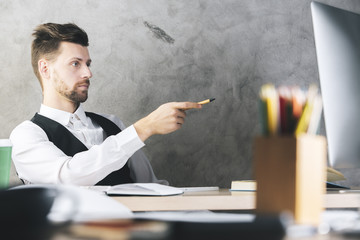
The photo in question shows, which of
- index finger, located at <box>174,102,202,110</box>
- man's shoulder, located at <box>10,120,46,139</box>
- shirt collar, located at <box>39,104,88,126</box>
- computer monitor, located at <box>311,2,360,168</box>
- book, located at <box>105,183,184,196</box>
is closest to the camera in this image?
computer monitor, located at <box>311,2,360,168</box>

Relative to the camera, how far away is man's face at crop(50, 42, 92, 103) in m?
1.98

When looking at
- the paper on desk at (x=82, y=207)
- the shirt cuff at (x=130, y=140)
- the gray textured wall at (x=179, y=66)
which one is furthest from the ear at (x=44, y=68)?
the paper on desk at (x=82, y=207)

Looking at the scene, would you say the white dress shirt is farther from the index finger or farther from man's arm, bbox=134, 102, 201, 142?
the index finger

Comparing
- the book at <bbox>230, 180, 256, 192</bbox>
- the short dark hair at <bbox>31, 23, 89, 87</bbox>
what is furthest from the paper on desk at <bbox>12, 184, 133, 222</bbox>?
the short dark hair at <bbox>31, 23, 89, 87</bbox>

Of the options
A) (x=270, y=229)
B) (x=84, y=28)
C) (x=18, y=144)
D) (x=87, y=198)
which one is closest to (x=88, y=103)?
(x=84, y=28)

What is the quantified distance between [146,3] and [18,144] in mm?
933

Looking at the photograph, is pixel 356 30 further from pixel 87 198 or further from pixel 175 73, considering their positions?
pixel 175 73

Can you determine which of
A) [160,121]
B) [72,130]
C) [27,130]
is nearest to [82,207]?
[160,121]

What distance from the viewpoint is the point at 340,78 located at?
0.95 m

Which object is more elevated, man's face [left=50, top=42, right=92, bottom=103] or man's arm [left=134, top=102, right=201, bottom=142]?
man's face [left=50, top=42, right=92, bottom=103]

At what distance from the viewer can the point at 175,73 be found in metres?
2.20

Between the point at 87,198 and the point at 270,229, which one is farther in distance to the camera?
the point at 87,198

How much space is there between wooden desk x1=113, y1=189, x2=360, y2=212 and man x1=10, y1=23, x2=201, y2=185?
1.38 feet

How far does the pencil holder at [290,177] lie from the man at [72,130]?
960mm
